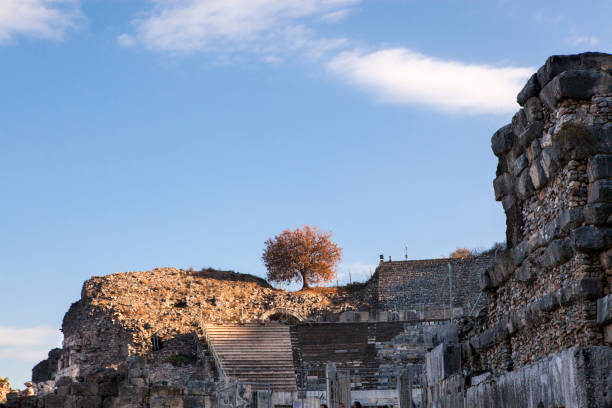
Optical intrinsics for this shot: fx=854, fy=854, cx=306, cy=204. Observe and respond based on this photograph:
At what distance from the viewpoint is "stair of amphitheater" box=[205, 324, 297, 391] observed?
35031 millimetres

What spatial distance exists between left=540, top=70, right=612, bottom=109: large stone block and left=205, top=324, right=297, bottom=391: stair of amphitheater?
26.6 meters

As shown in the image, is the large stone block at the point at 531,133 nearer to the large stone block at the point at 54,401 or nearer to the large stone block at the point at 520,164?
the large stone block at the point at 520,164

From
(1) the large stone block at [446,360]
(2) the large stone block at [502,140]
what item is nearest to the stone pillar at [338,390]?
(1) the large stone block at [446,360]

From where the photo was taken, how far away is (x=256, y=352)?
3806cm

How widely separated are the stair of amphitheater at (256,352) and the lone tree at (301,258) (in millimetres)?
12081

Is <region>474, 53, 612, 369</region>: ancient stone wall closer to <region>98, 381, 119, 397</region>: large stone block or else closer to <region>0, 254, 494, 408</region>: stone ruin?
<region>98, 381, 119, 397</region>: large stone block

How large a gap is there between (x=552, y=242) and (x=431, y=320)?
3246 centimetres

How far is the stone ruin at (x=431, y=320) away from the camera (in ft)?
25.5

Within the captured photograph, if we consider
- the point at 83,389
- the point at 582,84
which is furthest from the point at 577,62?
the point at 83,389

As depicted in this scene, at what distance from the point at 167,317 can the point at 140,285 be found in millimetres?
4500

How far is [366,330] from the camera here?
40.2 meters

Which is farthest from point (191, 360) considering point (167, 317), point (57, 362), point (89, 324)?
point (57, 362)

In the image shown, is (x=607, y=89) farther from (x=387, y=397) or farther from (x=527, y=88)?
(x=387, y=397)

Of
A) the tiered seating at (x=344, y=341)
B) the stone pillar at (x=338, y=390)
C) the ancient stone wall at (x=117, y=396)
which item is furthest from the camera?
the tiered seating at (x=344, y=341)
